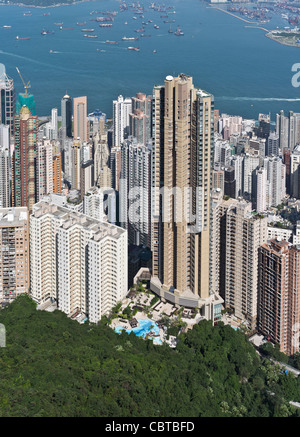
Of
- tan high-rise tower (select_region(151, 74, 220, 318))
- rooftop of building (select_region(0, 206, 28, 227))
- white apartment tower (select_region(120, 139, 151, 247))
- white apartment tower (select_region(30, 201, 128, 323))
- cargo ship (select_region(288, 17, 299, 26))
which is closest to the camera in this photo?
tan high-rise tower (select_region(151, 74, 220, 318))

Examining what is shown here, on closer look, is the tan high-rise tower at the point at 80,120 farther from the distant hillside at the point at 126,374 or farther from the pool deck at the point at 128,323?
the pool deck at the point at 128,323

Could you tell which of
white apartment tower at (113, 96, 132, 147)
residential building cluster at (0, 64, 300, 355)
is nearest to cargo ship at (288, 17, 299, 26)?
white apartment tower at (113, 96, 132, 147)

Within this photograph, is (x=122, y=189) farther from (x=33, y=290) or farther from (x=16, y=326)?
(x=16, y=326)

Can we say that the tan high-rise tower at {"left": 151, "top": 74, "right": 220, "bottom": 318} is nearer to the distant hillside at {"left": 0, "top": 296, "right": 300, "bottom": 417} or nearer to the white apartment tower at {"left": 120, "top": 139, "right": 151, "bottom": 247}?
the distant hillside at {"left": 0, "top": 296, "right": 300, "bottom": 417}

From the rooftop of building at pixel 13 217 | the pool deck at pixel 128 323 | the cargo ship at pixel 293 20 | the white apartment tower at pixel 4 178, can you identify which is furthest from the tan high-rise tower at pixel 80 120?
the cargo ship at pixel 293 20

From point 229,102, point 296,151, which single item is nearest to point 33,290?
point 296,151

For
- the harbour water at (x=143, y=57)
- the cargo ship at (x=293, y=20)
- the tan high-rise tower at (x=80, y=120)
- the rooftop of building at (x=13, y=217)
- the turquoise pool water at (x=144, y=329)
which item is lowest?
the turquoise pool water at (x=144, y=329)
